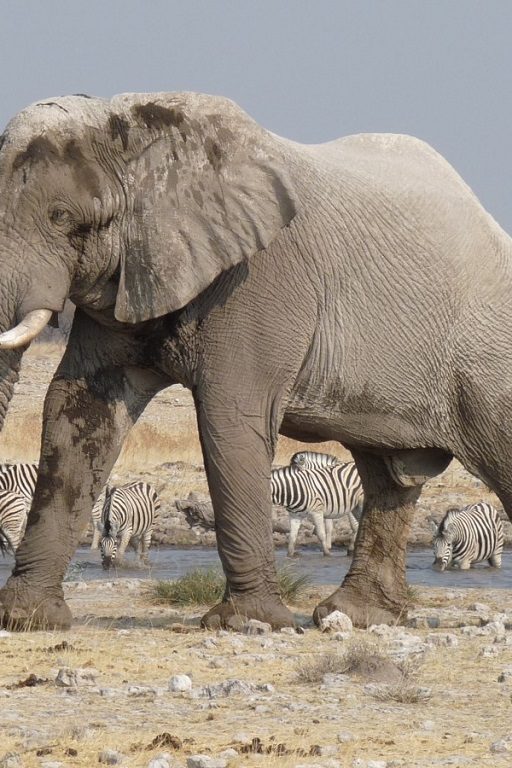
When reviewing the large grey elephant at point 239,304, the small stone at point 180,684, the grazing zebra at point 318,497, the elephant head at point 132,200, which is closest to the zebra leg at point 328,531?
the grazing zebra at point 318,497

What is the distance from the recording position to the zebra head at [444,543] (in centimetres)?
1622

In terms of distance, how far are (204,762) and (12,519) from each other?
10.6 m

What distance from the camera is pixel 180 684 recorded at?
24.6ft

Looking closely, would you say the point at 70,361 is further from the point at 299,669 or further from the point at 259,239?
the point at 299,669

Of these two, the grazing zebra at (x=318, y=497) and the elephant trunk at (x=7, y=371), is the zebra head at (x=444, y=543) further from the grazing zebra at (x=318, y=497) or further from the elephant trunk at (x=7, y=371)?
the elephant trunk at (x=7, y=371)

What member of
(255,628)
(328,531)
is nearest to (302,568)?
(328,531)

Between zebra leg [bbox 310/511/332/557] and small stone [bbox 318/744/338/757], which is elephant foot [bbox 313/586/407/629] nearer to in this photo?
small stone [bbox 318/744/338/757]

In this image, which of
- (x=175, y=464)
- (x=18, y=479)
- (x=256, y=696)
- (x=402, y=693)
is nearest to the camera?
(x=402, y=693)

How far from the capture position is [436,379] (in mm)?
9633

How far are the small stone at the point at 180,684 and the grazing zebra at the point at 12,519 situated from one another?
347 inches

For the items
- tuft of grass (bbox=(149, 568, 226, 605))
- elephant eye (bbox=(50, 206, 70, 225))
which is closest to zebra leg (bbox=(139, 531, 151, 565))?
tuft of grass (bbox=(149, 568, 226, 605))

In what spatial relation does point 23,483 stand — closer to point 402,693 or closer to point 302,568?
point 302,568

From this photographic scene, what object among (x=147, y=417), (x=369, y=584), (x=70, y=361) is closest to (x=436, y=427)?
(x=369, y=584)

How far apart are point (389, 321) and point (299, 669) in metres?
2.41
